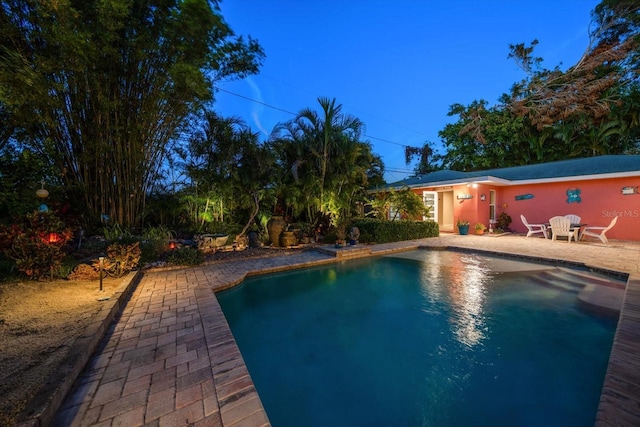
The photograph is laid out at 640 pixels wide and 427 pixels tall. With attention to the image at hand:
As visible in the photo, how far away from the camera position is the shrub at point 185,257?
19.2 feet

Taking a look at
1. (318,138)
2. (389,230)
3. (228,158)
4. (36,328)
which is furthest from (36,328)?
(389,230)

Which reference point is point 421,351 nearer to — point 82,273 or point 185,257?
point 185,257

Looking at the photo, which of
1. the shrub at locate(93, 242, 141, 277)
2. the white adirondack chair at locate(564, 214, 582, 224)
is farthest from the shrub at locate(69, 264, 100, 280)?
the white adirondack chair at locate(564, 214, 582, 224)

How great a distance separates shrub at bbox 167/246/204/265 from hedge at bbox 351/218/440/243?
18.0 ft

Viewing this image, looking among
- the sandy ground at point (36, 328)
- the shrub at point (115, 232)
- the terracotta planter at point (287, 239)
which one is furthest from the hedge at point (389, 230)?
the sandy ground at point (36, 328)

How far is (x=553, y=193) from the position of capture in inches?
408

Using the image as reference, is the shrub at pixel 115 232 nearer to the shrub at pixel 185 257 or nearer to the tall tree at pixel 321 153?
the shrub at pixel 185 257

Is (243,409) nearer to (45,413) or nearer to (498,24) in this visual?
(45,413)

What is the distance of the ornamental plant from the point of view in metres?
4.06

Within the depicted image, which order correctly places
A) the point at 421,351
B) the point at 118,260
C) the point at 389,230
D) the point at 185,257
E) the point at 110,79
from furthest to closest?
the point at 389,230 < the point at 185,257 < the point at 110,79 < the point at 118,260 < the point at 421,351

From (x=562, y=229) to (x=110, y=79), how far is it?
14068mm

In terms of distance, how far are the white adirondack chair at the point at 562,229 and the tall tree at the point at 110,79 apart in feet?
37.4

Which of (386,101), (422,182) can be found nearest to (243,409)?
(422,182)

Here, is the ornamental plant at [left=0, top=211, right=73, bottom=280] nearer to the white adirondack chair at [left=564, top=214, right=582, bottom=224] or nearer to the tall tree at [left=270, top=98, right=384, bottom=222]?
the tall tree at [left=270, top=98, right=384, bottom=222]
